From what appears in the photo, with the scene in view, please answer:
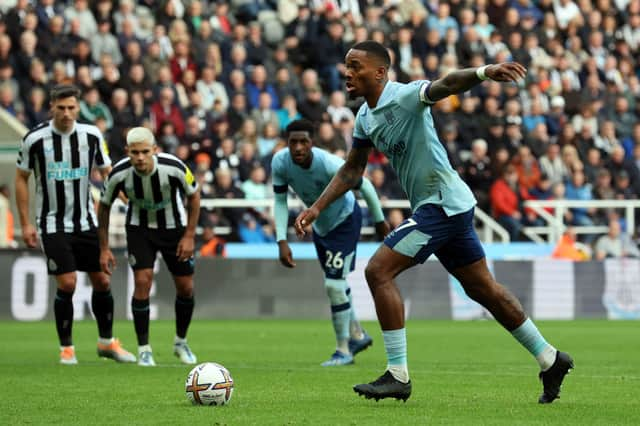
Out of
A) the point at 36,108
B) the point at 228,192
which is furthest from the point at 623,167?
the point at 36,108

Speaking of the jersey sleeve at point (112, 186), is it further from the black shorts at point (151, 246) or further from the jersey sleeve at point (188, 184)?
the jersey sleeve at point (188, 184)

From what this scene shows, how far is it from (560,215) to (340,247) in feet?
37.4

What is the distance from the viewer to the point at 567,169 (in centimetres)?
2566

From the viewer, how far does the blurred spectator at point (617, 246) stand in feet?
79.2

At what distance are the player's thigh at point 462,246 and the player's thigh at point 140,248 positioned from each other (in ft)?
14.0

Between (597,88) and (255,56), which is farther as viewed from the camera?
(597,88)

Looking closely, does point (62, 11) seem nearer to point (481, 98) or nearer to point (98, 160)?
point (481, 98)

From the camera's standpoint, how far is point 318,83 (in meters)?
25.8

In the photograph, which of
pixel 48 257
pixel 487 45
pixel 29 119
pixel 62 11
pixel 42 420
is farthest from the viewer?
pixel 487 45

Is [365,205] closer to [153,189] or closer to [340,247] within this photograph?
[340,247]

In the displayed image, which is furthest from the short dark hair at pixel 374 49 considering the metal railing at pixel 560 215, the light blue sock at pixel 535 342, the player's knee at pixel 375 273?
the metal railing at pixel 560 215

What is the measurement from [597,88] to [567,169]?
137 inches

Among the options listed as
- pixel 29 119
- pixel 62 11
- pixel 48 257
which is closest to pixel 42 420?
pixel 48 257

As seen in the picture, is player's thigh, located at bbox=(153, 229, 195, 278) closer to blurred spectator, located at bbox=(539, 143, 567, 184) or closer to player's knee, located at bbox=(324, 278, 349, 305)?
player's knee, located at bbox=(324, 278, 349, 305)
